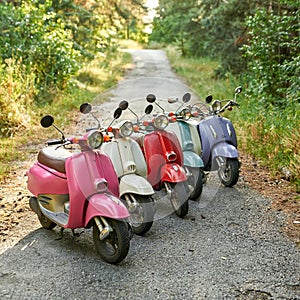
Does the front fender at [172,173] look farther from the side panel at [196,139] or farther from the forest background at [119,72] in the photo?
the forest background at [119,72]

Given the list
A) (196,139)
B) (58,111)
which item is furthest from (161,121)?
(58,111)

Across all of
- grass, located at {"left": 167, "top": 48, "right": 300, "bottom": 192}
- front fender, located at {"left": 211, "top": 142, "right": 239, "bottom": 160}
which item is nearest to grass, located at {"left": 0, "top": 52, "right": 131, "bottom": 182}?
front fender, located at {"left": 211, "top": 142, "right": 239, "bottom": 160}

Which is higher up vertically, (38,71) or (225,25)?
(225,25)

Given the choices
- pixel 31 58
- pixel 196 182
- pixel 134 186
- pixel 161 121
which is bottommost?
pixel 31 58

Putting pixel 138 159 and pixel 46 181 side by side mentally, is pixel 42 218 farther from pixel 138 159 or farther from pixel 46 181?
pixel 138 159

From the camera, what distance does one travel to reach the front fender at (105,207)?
3.21 metres

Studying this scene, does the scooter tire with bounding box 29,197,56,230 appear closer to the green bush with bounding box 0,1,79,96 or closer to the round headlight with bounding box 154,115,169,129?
the round headlight with bounding box 154,115,169,129

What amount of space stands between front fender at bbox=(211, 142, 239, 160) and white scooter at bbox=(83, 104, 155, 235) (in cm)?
102

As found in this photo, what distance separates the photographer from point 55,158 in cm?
375

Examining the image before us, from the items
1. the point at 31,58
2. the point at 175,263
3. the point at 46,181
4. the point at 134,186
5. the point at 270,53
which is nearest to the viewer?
the point at 175,263

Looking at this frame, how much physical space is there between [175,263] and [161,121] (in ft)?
4.65

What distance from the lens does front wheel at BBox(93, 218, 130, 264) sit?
10.5 ft

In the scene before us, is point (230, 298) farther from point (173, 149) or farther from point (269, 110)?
point (269, 110)

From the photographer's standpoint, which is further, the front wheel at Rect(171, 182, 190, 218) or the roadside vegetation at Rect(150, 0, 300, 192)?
the roadside vegetation at Rect(150, 0, 300, 192)
